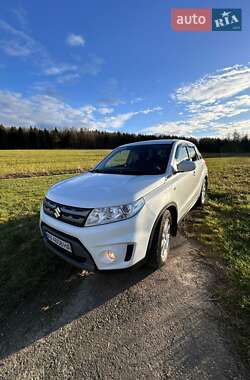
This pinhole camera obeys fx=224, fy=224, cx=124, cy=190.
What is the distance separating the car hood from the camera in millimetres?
2430

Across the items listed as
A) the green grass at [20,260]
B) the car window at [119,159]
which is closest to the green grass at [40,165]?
the green grass at [20,260]

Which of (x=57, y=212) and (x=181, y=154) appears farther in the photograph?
(x=181, y=154)

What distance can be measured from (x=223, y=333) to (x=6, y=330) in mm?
2076

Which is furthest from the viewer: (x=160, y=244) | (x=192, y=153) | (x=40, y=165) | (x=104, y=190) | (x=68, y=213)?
(x=40, y=165)

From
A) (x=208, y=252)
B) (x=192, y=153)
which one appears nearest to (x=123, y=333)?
(x=208, y=252)

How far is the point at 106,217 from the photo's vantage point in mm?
2365

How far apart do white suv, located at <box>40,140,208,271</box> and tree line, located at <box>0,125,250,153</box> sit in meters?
59.1

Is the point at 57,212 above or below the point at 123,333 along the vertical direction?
above

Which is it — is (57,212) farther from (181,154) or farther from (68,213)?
(181,154)

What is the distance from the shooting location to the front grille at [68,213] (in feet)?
7.96

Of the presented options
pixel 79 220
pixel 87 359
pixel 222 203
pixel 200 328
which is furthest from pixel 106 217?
pixel 222 203

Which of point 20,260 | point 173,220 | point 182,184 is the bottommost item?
point 20,260

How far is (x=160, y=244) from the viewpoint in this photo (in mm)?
2850

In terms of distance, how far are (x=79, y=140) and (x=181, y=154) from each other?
6727cm
